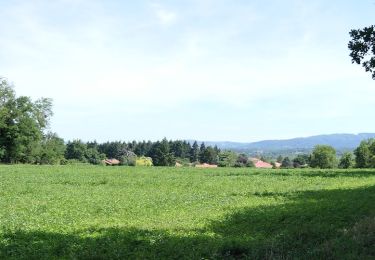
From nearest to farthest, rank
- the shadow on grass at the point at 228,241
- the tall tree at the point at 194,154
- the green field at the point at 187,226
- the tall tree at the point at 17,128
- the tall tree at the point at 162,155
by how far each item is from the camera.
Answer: the shadow on grass at the point at 228,241
the green field at the point at 187,226
the tall tree at the point at 17,128
the tall tree at the point at 162,155
the tall tree at the point at 194,154

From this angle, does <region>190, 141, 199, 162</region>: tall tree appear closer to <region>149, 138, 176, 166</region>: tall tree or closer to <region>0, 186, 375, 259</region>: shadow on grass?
<region>149, 138, 176, 166</region>: tall tree

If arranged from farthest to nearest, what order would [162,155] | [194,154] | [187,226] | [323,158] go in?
1. [194,154]
2. [162,155]
3. [323,158]
4. [187,226]

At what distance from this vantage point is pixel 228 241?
1205 cm

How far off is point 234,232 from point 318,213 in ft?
14.7

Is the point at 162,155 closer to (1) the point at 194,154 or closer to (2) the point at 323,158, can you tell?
(1) the point at 194,154

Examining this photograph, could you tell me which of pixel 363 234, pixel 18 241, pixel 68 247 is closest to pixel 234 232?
pixel 363 234

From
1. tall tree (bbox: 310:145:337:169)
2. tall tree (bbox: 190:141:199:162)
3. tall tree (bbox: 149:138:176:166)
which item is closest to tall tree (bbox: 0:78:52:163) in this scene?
tall tree (bbox: 149:138:176:166)

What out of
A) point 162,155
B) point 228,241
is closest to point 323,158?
point 162,155

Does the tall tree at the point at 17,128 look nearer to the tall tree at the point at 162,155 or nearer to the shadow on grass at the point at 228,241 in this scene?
the tall tree at the point at 162,155

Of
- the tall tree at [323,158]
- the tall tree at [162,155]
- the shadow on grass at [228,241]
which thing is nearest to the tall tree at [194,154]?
the tall tree at [162,155]

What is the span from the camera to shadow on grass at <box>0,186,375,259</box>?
33.9 ft

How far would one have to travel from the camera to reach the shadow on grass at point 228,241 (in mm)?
10319

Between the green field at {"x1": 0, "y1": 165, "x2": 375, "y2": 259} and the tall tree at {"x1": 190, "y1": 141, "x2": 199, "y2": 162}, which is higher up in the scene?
the tall tree at {"x1": 190, "y1": 141, "x2": 199, "y2": 162}

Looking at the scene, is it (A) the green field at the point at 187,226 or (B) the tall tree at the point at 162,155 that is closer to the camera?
(A) the green field at the point at 187,226
